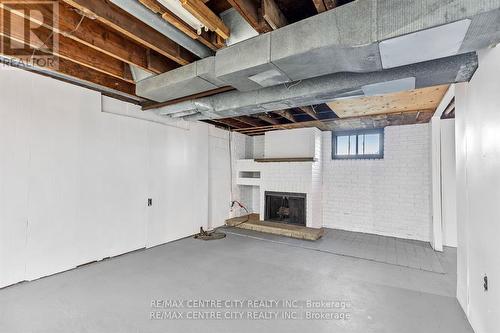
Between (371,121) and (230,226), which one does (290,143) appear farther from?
(230,226)

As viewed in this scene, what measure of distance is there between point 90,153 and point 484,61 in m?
4.50

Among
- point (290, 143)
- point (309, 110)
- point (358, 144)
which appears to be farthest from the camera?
point (290, 143)

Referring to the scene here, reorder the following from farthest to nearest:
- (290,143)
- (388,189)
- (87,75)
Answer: (290,143) < (388,189) < (87,75)

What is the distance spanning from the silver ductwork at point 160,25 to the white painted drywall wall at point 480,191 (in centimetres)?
237

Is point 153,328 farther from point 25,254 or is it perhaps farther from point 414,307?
point 414,307

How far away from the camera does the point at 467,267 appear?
7.23ft

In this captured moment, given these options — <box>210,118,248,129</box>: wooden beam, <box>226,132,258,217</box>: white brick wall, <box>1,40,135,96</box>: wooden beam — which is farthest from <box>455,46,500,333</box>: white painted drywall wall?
<box>226,132,258,217</box>: white brick wall

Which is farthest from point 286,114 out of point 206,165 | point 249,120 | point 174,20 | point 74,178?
point 74,178

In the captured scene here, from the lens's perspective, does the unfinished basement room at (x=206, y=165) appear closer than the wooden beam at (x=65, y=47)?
Yes

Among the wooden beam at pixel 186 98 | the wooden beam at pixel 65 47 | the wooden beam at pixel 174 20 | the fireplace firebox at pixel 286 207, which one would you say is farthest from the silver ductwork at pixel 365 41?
the fireplace firebox at pixel 286 207

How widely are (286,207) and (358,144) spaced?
7.58ft

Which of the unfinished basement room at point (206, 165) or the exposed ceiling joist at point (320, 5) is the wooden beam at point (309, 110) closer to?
the unfinished basement room at point (206, 165)

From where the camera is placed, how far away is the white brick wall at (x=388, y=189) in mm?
4711

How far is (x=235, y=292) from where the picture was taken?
2.58 m
